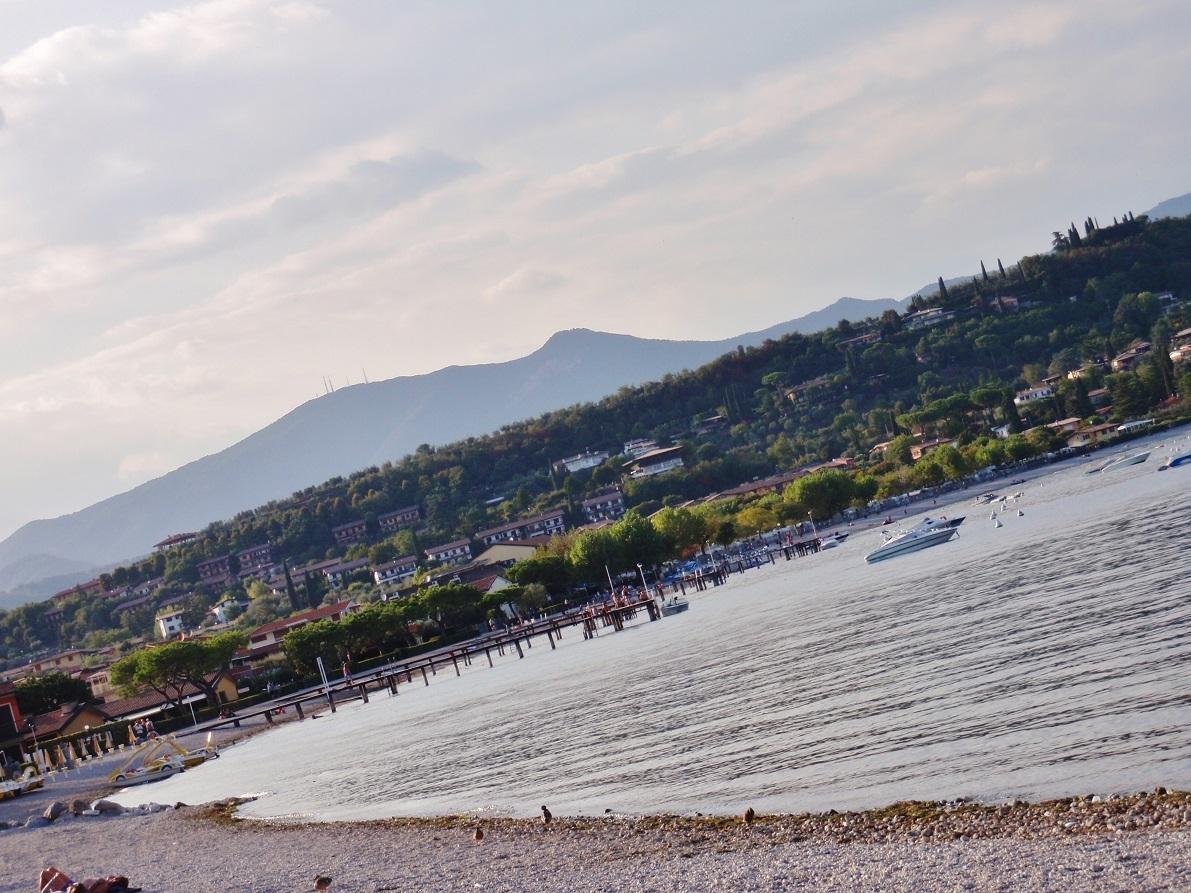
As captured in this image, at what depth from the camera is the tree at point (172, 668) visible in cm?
8800

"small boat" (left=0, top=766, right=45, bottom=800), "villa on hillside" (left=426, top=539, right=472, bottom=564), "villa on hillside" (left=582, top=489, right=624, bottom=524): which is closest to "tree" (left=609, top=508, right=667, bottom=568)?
"villa on hillside" (left=426, top=539, right=472, bottom=564)

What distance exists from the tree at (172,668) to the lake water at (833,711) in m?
19.9

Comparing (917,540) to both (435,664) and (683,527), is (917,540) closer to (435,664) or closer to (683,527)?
(435,664)

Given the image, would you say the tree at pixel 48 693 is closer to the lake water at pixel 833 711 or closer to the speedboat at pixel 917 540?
the lake water at pixel 833 711

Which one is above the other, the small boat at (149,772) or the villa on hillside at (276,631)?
the villa on hillside at (276,631)

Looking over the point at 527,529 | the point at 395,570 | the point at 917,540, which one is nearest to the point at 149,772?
the point at 917,540

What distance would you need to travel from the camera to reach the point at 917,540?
3484 inches

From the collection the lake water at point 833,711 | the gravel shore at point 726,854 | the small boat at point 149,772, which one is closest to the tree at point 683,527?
the lake water at point 833,711

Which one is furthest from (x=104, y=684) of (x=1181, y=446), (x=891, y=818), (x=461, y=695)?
(x=891, y=818)

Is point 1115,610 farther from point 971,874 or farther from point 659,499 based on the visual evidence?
point 659,499

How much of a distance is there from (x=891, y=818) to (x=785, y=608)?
4672 centimetres

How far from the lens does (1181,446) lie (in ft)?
376

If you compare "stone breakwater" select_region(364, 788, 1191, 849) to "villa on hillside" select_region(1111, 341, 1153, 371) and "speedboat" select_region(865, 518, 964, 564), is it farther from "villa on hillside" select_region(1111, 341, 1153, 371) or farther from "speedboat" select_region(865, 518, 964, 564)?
"villa on hillside" select_region(1111, 341, 1153, 371)

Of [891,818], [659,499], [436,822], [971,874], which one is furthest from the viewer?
[659,499]
